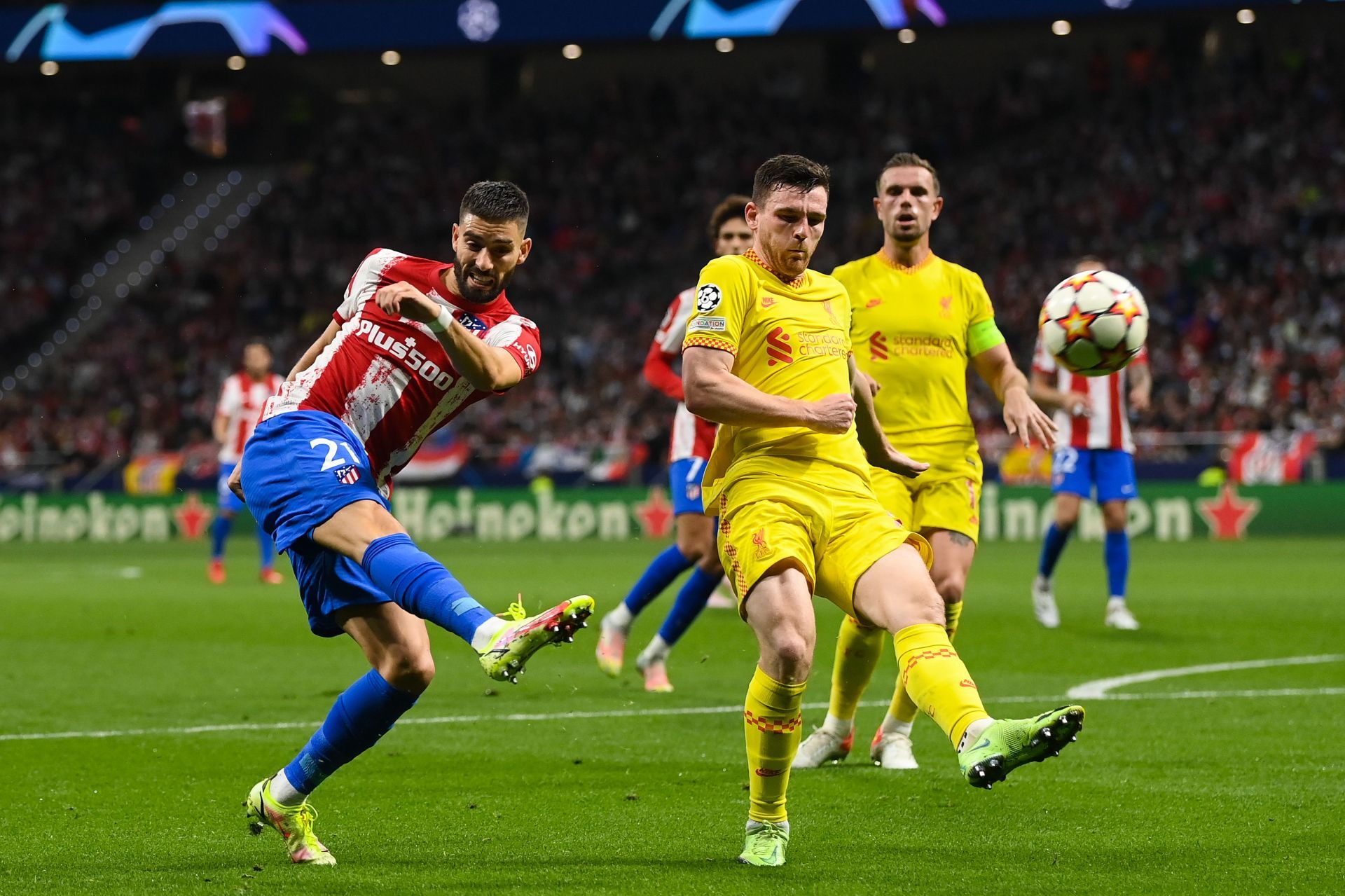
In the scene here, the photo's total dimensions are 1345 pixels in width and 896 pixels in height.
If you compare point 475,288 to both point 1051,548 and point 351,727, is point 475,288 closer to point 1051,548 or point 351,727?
point 351,727

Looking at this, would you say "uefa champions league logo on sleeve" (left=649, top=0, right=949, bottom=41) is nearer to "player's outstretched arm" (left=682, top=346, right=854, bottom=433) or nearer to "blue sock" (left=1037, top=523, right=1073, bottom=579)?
"blue sock" (left=1037, top=523, right=1073, bottom=579)

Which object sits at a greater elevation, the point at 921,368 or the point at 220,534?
the point at 921,368

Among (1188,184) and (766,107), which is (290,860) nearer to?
(1188,184)

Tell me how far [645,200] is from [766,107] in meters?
3.44

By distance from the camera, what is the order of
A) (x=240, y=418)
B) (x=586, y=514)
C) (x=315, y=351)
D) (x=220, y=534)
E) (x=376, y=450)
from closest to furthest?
(x=376, y=450)
(x=315, y=351)
(x=240, y=418)
(x=220, y=534)
(x=586, y=514)

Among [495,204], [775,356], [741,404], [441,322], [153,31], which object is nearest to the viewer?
[441,322]

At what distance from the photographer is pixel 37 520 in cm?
2856

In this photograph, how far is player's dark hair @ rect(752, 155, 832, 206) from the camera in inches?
208

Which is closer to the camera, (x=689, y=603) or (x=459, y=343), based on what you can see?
(x=459, y=343)

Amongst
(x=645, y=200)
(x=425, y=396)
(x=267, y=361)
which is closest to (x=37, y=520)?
(x=267, y=361)

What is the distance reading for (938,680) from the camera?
4.71 m

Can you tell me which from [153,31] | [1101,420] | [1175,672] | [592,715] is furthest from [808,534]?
[153,31]

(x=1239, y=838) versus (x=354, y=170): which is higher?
(x=354, y=170)

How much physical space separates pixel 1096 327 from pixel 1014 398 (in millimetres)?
451
